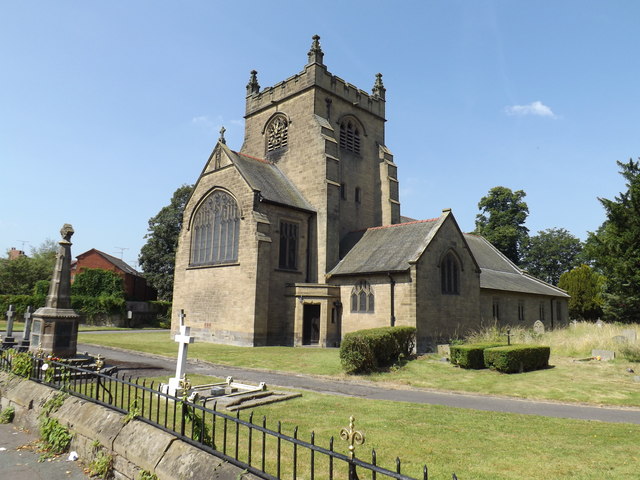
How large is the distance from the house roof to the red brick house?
97.0ft

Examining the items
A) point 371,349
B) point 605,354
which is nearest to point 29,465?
point 371,349

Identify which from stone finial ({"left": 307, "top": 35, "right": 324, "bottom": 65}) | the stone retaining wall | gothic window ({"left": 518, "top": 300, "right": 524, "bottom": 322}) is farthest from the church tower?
the stone retaining wall

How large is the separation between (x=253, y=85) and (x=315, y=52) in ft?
24.8

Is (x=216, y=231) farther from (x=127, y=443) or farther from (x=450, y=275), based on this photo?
(x=127, y=443)

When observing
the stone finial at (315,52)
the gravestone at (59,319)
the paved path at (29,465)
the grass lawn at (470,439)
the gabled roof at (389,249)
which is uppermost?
the stone finial at (315,52)

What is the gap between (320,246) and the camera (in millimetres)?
29047

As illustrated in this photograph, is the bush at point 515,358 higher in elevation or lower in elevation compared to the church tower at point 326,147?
lower

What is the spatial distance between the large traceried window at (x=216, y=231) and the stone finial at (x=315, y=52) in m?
12.1

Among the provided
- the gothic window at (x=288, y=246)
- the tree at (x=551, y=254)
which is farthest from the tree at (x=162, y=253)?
the tree at (x=551, y=254)

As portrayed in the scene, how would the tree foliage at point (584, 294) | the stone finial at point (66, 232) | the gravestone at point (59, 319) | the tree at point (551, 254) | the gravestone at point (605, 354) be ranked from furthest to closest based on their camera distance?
the tree at point (551, 254) → the tree foliage at point (584, 294) → the gravestone at point (605, 354) → the stone finial at point (66, 232) → the gravestone at point (59, 319)

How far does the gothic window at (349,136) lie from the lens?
33688 millimetres

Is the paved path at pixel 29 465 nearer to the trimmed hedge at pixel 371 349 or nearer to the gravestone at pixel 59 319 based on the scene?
the gravestone at pixel 59 319

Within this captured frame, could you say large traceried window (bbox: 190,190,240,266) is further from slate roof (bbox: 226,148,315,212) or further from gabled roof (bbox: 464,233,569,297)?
gabled roof (bbox: 464,233,569,297)

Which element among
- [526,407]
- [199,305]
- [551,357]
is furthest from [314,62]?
[526,407]
